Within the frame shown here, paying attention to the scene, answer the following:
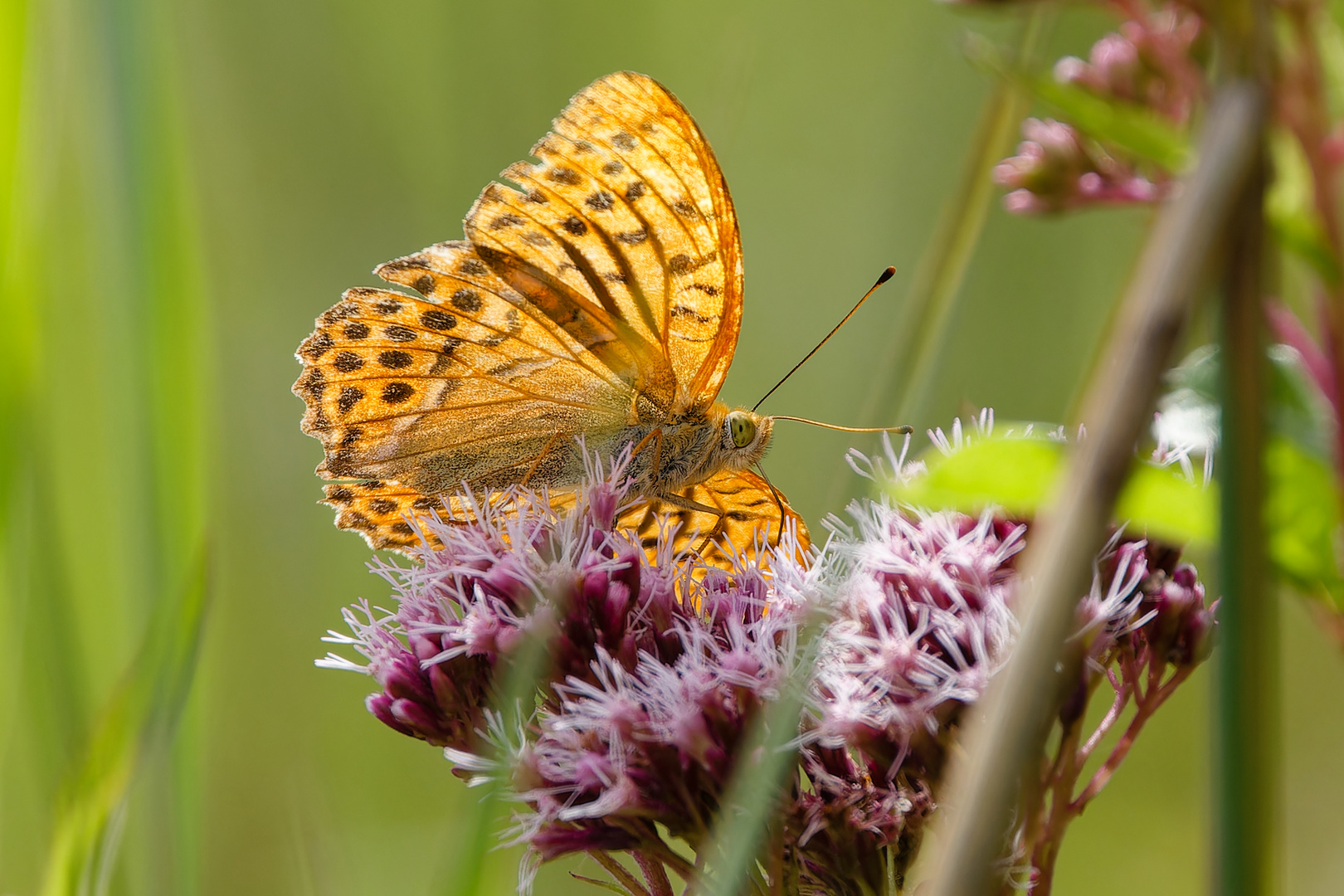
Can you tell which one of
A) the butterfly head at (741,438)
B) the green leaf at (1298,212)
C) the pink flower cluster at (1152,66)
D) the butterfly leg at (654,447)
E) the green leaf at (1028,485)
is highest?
the pink flower cluster at (1152,66)

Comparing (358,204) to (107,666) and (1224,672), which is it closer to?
(107,666)

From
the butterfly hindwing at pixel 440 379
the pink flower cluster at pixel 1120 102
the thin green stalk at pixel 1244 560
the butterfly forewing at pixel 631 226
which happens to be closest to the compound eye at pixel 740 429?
the butterfly forewing at pixel 631 226

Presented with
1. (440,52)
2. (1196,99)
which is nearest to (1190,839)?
(1196,99)

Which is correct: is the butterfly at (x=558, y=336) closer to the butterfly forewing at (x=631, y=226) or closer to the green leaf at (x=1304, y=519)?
the butterfly forewing at (x=631, y=226)

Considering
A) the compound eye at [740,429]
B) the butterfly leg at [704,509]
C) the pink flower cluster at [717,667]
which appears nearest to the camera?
the pink flower cluster at [717,667]

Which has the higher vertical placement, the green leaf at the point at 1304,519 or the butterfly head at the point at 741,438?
the green leaf at the point at 1304,519

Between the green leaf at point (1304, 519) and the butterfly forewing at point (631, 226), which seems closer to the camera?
the green leaf at point (1304, 519)

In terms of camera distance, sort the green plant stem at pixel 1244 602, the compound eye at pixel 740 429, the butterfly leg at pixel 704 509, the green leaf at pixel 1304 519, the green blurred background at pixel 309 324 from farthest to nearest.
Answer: the compound eye at pixel 740 429, the butterfly leg at pixel 704 509, the green blurred background at pixel 309 324, the green leaf at pixel 1304 519, the green plant stem at pixel 1244 602
